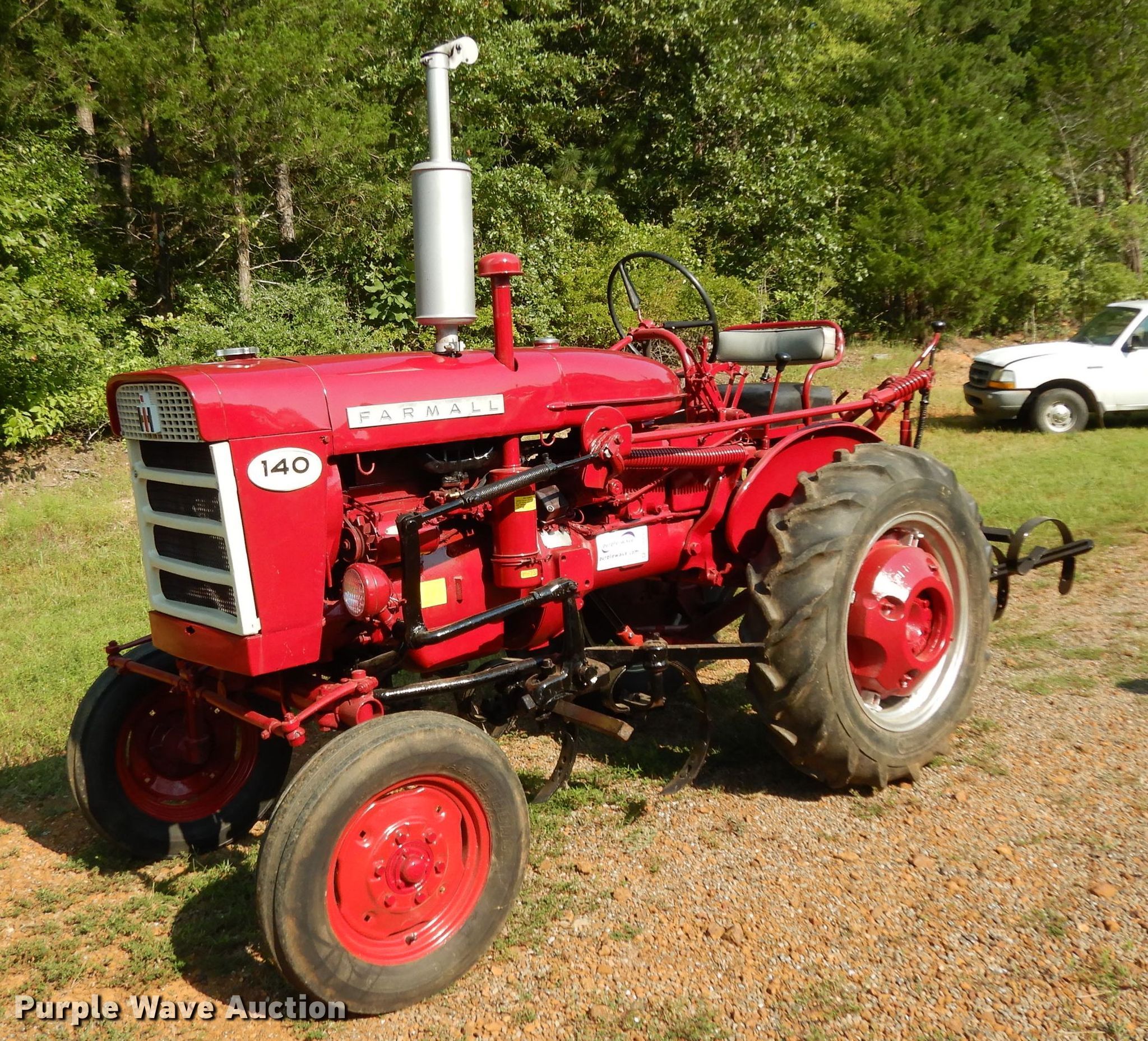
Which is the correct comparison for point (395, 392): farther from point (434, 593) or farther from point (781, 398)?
point (781, 398)

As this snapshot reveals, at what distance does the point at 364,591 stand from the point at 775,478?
74.5 inches

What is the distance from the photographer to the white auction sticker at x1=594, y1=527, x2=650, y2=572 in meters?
3.78

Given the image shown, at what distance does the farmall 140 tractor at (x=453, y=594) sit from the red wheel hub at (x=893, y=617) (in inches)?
0.5

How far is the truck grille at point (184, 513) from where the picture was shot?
2.89m

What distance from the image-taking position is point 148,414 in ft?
10.0

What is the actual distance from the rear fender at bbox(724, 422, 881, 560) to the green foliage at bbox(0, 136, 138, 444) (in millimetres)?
7489

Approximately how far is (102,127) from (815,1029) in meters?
12.5

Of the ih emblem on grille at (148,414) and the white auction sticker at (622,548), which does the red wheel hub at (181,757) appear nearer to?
the ih emblem on grille at (148,414)

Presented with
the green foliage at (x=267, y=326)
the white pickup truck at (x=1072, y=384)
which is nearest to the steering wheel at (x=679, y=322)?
the green foliage at (x=267, y=326)

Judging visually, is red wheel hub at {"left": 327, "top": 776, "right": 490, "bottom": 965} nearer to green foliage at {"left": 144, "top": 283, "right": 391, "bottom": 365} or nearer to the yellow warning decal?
the yellow warning decal

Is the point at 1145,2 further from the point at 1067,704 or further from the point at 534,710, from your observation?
the point at 534,710

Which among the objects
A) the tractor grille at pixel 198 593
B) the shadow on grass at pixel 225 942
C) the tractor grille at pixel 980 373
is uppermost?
the tractor grille at pixel 198 593

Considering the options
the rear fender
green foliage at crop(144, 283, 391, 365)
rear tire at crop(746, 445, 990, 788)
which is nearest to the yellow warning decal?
rear tire at crop(746, 445, 990, 788)

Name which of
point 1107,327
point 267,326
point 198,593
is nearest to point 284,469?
point 198,593
